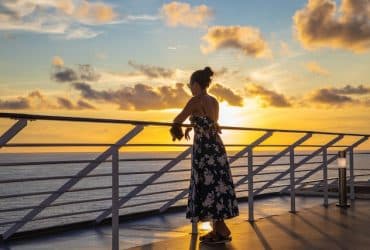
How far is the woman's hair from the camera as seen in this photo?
4855mm

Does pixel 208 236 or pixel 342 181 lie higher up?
pixel 342 181


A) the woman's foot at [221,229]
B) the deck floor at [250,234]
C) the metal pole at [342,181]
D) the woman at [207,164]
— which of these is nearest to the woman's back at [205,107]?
the woman at [207,164]

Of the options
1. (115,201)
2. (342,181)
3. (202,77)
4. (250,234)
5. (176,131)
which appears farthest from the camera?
(342,181)

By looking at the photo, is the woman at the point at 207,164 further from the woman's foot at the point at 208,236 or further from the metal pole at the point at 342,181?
the metal pole at the point at 342,181

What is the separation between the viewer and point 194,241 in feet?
15.8

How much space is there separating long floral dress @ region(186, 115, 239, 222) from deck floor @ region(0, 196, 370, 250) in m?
0.25

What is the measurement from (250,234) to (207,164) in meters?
0.76

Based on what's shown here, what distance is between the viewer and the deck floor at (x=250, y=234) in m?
4.65

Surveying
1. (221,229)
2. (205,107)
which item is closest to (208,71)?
(205,107)

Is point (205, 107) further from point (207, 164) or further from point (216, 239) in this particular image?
point (216, 239)

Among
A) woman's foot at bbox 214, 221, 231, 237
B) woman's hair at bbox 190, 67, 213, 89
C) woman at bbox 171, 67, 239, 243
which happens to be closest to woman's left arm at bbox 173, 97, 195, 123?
woman at bbox 171, 67, 239, 243

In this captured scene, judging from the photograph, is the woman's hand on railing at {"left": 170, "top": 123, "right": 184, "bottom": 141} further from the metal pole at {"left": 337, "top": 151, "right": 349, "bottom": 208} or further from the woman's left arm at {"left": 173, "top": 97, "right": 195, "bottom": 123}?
the metal pole at {"left": 337, "top": 151, "right": 349, "bottom": 208}

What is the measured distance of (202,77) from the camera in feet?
16.0

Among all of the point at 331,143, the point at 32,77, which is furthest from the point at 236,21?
the point at 32,77
